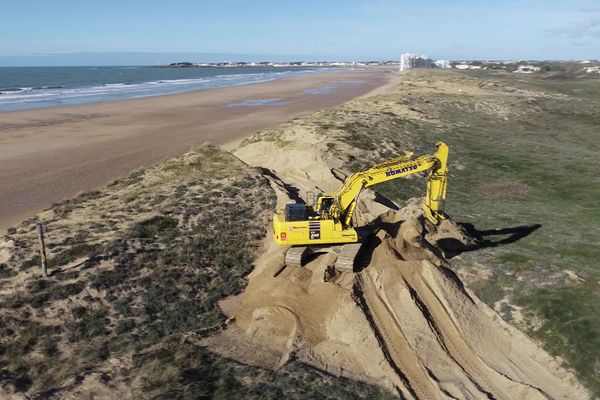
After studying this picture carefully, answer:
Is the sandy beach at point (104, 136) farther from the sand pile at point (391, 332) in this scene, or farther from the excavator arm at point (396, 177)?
the excavator arm at point (396, 177)

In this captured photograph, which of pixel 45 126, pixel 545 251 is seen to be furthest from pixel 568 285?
pixel 45 126

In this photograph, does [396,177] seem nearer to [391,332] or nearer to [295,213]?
[295,213]

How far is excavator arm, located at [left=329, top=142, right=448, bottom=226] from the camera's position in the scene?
18.7 metres

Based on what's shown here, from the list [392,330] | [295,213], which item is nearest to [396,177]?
[295,213]

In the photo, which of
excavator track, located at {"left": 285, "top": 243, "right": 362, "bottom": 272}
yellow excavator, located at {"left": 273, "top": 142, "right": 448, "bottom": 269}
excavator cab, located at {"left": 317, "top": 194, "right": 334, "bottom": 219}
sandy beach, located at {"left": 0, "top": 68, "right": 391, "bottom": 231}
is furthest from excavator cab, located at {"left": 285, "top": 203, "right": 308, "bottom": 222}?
sandy beach, located at {"left": 0, "top": 68, "right": 391, "bottom": 231}

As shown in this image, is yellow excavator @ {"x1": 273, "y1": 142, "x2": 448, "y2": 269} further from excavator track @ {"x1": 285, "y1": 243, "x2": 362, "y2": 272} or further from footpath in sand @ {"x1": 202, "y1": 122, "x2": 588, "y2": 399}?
footpath in sand @ {"x1": 202, "y1": 122, "x2": 588, "y2": 399}

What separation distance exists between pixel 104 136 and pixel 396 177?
1482 inches

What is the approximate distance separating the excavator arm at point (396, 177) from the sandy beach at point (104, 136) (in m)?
17.0

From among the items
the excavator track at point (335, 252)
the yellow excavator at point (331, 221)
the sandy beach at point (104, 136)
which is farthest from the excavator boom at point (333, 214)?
the sandy beach at point (104, 136)

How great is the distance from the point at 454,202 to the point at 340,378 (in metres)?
17.9

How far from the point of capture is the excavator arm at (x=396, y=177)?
18.7 metres

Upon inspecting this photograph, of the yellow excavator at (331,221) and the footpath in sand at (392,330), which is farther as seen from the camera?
the yellow excavator at (331,221)

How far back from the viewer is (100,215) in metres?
22.3

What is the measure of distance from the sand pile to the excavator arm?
1906mm
